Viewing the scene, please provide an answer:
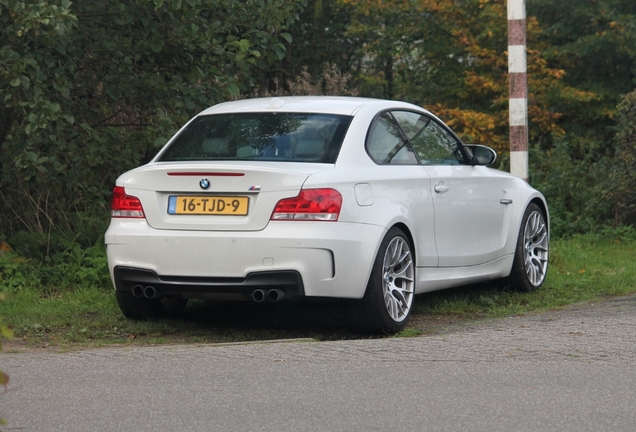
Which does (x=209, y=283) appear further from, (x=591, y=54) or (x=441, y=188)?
(x=591, y=54)

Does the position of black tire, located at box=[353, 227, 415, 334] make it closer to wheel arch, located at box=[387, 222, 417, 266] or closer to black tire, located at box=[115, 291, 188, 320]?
wheel arch, located at box=[387, 222, 417, 266]

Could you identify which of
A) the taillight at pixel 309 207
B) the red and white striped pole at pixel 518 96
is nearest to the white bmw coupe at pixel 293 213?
the taillight at pixel 309 207

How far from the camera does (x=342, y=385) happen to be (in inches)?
216

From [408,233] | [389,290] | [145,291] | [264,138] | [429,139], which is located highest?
[264,138]

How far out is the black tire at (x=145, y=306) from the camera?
26.3 feet

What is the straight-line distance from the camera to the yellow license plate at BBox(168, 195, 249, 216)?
7.11m

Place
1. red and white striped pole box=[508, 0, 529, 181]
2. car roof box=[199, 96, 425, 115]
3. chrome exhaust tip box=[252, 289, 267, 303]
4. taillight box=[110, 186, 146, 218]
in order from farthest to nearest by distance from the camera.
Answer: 1. red and white striped pole box=[508, 0, 529, 181]
2. car roof box=[199, 96, 425, 115]
3. taillight box=[110, 186, 146, 218]
4. chrome exhaust tip box=[252, 289, 267, 303]

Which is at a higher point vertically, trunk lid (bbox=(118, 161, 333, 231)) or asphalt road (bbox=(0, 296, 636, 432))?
trunk lid (bbox=(118, 161, 333, 231))

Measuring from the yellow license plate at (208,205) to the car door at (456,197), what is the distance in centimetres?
166

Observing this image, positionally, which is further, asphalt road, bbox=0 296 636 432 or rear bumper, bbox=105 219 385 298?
rear bumper, bbox=105 219 385 298

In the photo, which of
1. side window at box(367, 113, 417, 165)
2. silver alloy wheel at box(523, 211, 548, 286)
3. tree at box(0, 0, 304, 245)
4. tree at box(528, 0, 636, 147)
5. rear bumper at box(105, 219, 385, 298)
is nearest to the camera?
rear bumper at box(105, 219, 385, 298)

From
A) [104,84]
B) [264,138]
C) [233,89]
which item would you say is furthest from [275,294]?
[104,84]

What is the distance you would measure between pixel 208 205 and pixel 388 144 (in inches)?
57.5

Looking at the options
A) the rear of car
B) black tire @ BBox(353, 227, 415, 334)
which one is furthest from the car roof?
black tire @ BBox(353, 227, 415, 334)
